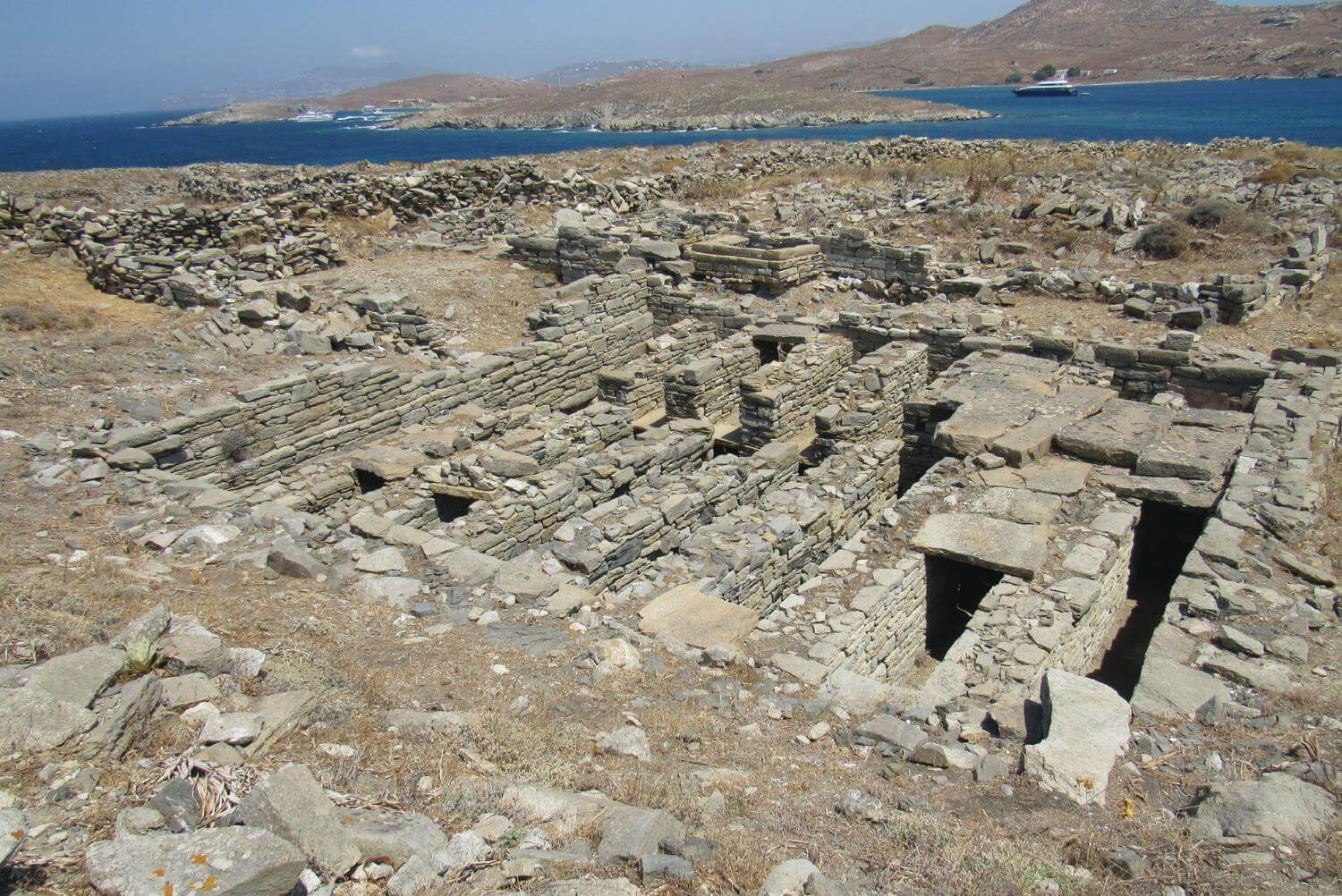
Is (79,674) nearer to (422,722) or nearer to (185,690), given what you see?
(185,690)

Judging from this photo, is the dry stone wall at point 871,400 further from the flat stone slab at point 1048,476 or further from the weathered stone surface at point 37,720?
the weathered stone surface at point 37,720

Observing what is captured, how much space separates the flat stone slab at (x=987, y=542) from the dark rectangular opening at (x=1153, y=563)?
4.52ft

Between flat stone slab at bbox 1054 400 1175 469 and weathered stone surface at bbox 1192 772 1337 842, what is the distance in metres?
4.75

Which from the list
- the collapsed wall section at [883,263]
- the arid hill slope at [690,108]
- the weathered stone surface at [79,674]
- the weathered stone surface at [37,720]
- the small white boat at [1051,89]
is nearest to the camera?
the weathered stone surface at [37,720]

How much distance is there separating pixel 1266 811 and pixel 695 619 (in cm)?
352

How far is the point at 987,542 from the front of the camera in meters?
6.86

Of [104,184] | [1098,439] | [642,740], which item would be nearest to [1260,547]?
[1098,439]

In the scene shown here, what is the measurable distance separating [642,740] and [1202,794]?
272 cm

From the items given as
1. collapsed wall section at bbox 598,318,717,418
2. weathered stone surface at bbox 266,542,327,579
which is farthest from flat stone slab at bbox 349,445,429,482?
collapsed wall section at bbox 598,318,717,418

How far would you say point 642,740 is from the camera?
4.14 metres

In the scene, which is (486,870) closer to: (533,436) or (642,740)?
(642,740)

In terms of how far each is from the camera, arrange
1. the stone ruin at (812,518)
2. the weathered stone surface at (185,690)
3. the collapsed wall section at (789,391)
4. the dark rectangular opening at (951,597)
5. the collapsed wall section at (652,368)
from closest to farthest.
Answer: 1. the weathered stone surface at (185,690)
2. the stone ruin at (812,518)
3. the dark rectangular opening at (951,597)
4. the collapsed wall section at (789,391)
5. the collapsed wall section at (652,368)

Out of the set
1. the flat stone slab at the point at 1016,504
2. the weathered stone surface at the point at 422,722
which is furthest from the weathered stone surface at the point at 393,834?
the flat stone slab at the point at 1016,504

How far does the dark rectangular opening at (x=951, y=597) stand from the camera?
24.5 feet
